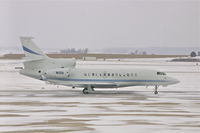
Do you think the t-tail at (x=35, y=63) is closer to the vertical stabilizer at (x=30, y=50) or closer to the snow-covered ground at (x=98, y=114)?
the vertical stabilizer at (x=30, y=50)

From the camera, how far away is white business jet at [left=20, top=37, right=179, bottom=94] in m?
39.7

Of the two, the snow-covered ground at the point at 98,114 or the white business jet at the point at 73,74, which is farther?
the white business jet at the point at 73,74

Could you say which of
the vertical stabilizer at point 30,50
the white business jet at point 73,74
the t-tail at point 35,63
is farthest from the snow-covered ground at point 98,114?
the vertical stabilizer at point 30,50

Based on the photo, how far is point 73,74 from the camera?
39781 mm

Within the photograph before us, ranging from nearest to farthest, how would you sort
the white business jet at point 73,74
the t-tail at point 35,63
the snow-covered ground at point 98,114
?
the snow-covered ground at point 98,114, the white business jet at point 73,74, the t-tail at point 35,63

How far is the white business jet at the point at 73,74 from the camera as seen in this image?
3969 centimetres

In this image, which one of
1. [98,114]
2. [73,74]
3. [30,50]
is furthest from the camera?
[30,50]

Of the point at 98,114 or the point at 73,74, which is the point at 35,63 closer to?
the point at 73,74

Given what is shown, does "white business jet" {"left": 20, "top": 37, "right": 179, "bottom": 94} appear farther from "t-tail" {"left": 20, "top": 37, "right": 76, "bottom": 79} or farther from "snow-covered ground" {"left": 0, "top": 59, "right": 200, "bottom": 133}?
"snow-covered ground" {"left": 0, "top": 59, "right": 200, "bottom": 133}

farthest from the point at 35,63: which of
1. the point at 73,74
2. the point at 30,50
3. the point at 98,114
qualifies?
the point at 98,114

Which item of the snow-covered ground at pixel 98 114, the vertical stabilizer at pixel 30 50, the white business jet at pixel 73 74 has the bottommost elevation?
the snow-covered ground at pixel 98 114

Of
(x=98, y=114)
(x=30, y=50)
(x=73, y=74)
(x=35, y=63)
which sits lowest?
(x=98, y=114)

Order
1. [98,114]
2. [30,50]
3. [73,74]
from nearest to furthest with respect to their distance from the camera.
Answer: [98,114], [73,74], [30,50]

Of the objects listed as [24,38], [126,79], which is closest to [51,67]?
[24,38]
